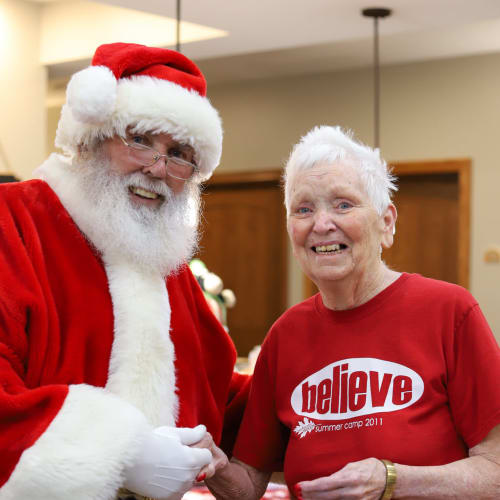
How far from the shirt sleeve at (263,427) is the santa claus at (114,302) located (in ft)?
0.28

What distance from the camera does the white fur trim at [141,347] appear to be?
62.0 inches

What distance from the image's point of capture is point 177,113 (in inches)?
66.1

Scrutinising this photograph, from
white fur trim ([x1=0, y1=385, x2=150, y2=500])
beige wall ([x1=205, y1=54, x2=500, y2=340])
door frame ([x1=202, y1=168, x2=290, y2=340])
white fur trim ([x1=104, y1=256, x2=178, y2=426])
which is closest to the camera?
white fur trim ([x1=0, y1=385, x2=150, y2=500])

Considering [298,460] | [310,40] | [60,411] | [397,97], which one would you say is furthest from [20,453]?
[397,97]

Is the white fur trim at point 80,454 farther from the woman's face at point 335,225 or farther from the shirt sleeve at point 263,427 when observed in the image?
the woman's face at point 335,225

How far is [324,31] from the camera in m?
4.62

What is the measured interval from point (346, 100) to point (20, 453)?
514 centimetres

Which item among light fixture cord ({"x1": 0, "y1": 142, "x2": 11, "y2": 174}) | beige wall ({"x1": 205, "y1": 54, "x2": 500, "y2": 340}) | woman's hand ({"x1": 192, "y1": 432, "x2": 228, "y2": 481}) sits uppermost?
beige wall ({"x1": 205, "y1": 54, "x2": 500, "y2": 340})

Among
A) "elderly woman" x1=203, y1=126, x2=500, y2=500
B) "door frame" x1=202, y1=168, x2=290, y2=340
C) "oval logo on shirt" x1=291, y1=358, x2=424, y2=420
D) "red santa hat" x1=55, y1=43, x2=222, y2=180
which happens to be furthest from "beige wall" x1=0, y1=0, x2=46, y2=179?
"oval logo on shirt" x1=291, y1=358, x2=424, y2=420

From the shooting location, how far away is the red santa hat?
5.31 feet

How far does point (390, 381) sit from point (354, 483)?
224 mm

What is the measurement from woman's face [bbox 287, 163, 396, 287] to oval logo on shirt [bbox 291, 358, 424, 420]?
0.20 m

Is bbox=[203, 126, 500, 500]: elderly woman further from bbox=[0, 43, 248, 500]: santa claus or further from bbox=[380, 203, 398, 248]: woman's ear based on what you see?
bbox=[0, 43, 248, 500]: santa claus

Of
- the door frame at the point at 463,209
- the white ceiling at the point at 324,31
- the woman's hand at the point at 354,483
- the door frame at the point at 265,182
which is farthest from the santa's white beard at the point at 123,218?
the door frame at the point at 265,182
